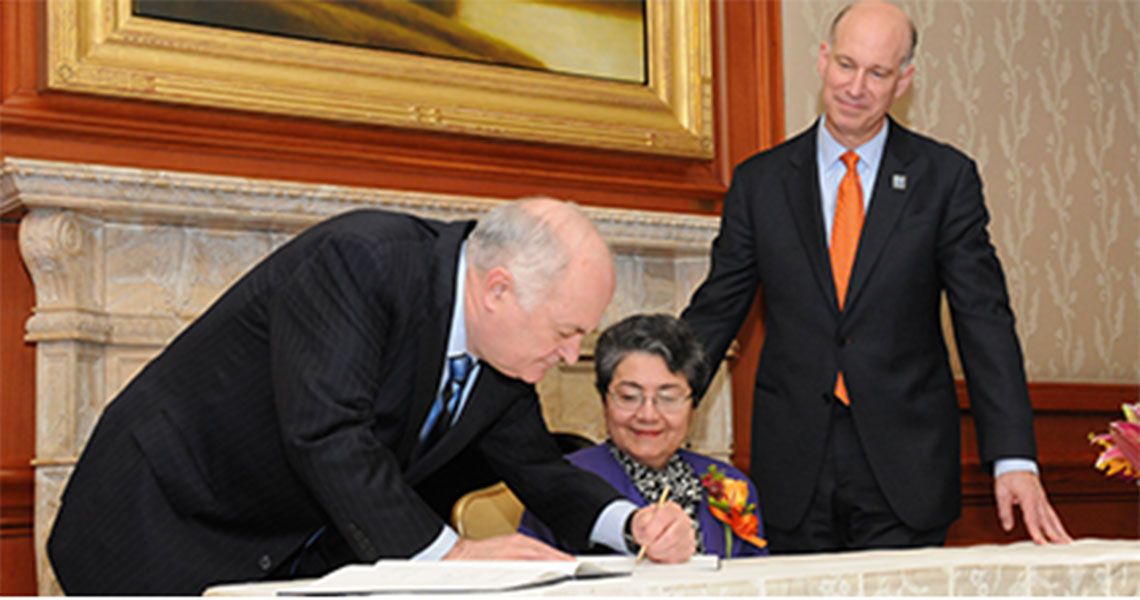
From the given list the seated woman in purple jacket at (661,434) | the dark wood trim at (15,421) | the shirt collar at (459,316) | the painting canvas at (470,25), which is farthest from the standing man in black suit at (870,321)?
the dark wood trim at (15,421)

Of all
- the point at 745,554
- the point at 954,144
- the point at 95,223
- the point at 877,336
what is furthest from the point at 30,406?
the point at 954,144

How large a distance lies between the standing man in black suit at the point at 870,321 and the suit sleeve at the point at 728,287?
0.02 meters

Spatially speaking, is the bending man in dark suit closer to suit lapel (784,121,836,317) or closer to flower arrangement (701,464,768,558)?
flower arrangement (701,464,768,558)

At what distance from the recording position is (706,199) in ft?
14.8

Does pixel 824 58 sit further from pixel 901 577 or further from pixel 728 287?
pixel 901 577

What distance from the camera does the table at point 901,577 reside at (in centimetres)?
166

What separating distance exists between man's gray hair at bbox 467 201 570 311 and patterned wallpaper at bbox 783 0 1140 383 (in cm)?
322

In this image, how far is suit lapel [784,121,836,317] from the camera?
3.28 meters

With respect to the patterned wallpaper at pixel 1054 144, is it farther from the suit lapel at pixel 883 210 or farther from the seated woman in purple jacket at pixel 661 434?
the seated woman in purple jacket at pixel 661 434

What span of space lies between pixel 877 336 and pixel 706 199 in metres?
1.38

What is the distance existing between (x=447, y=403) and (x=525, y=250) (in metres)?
0.35

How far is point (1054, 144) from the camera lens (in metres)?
5.39

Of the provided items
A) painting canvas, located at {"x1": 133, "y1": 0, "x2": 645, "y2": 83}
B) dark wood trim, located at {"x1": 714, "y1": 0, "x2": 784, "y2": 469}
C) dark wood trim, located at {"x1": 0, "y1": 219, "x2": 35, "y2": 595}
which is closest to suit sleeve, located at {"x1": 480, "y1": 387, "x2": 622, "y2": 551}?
dark wood trim, located at {"x1": 0, "y1": 219, "x2": 35, "y2": 595}

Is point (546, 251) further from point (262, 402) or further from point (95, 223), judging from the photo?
point (95, 223)
